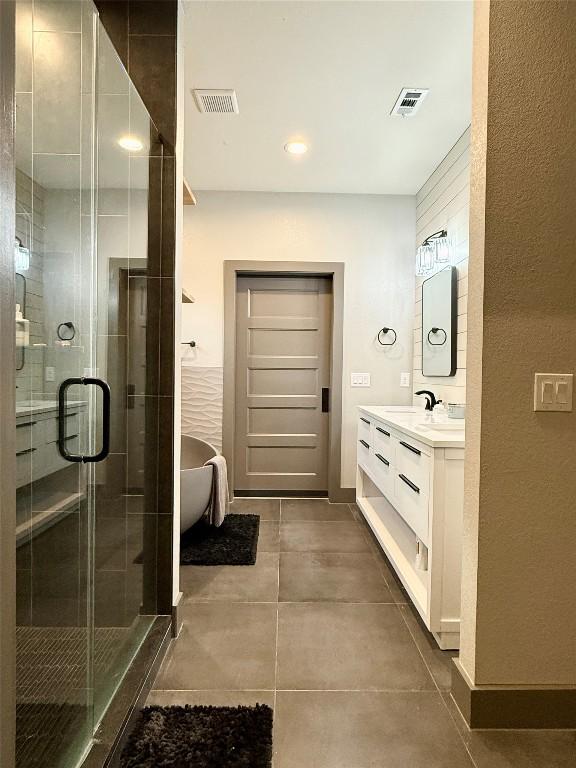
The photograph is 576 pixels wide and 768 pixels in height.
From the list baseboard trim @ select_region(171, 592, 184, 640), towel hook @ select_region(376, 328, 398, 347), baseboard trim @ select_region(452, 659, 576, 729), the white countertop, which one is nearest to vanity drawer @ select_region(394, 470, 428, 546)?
the white countertop

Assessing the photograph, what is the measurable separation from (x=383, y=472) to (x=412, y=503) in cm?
68

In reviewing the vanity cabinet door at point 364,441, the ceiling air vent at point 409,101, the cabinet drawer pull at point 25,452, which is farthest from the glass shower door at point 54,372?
the vanity cabinet door at point 364,441

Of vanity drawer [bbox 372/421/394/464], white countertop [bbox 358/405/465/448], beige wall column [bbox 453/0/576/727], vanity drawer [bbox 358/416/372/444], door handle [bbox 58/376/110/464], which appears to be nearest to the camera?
door handle [bbox 58/376/110/464]

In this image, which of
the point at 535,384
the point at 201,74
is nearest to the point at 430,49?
the point at 201,74

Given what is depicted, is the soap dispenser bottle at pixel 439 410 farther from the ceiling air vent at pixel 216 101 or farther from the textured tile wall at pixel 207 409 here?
the ceiling air vent at pixel 216 101

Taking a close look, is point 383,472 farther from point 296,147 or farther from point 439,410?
point 296,147

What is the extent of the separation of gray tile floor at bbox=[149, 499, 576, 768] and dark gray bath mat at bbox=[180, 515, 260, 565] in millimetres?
110

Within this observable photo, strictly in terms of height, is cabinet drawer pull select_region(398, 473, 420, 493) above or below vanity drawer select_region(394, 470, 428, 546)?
above

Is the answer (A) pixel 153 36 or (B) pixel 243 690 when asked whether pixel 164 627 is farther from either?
(A) pixel 153 36

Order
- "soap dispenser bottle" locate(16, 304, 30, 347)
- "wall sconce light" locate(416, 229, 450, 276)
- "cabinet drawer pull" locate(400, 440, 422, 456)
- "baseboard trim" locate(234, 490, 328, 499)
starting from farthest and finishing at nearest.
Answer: "baseboard trim" locate(234, 490, 328, 499) < "wall sconce light" locate(416, 229, 450, 276) < "cabinet drawer pull" locate(400, 440, 422, 456) < "soap dispenser bottle" locate(16, 304, 30, 347)

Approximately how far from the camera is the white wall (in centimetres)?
428

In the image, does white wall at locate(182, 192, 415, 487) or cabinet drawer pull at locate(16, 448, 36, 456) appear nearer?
cabinet drawer pull at locate(16, 448, 36, 456)

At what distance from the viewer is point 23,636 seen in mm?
1035

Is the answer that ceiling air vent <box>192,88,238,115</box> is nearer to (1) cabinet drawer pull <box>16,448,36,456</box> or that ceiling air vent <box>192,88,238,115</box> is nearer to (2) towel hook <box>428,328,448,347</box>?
(2) towel hook <box>428,328,448,347</box>
